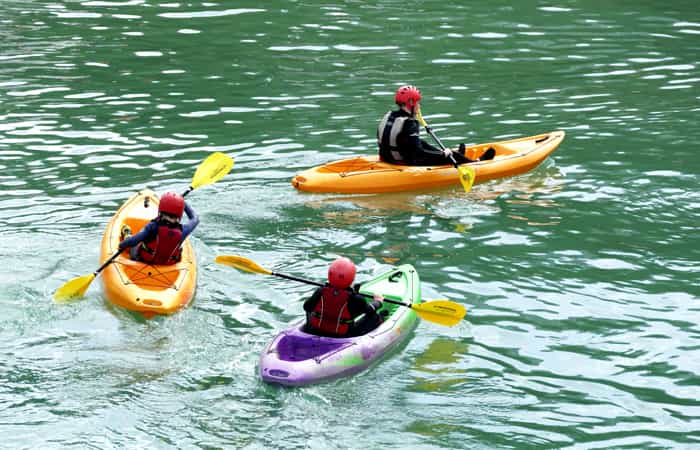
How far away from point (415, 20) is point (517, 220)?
38.7ft

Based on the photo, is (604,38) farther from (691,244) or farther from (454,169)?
(691,244)

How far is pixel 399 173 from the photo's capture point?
1398 cm

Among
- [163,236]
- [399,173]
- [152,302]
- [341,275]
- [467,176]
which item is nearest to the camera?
[341,275]

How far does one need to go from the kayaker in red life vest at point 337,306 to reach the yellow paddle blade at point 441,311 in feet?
1.91

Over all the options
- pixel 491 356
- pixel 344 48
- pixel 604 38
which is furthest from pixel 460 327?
pixel 604 38

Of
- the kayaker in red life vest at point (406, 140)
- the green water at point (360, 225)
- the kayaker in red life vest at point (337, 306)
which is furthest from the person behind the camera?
the kayaker in red life vest at point (406, 140)

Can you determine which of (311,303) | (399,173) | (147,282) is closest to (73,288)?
(147,282)

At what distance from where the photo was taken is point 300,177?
13.8 metres

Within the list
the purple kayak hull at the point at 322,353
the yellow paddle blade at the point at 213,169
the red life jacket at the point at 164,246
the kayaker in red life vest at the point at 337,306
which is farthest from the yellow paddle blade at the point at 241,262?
the yellow paddle blade at the point at 213,169

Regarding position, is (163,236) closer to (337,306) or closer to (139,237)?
(139,237)

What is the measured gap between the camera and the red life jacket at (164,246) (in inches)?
418

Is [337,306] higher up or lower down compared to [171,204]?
lower down

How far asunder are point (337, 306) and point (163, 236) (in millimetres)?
2356

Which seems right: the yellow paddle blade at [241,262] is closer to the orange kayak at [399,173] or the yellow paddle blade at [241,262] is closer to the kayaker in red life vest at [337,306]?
the kayaker in red life vest at [337,306]
